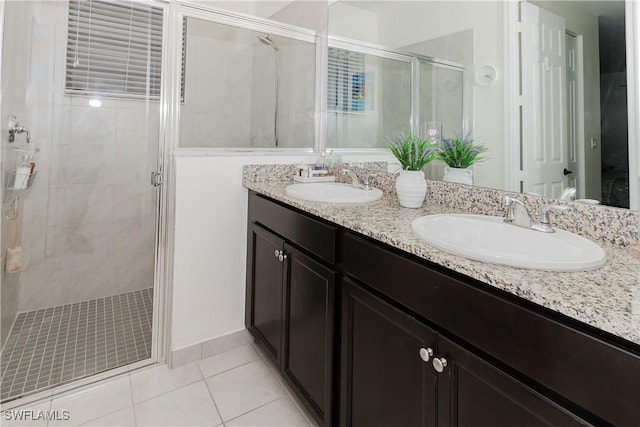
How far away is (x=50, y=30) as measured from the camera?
1.99 metres

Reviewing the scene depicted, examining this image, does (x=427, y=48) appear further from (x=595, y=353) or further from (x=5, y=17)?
(x=5, y=17)

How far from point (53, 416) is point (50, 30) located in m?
1.98

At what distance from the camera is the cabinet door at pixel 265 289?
1570mm

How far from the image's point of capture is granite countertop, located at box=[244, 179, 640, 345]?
529 millimetres

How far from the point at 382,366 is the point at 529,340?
46 centimetres

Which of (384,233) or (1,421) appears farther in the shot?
(1,421)

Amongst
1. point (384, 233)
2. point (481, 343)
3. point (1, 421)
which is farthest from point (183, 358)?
point (481, 343)

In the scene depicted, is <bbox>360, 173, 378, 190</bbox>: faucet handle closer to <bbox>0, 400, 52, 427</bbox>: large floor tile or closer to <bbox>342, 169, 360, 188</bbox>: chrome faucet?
<bbox>342, 169, 360, 188</bbox>: chrome faucet

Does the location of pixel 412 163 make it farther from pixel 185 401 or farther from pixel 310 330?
pixel 185 401

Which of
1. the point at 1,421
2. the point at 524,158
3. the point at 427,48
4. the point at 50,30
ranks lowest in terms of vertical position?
the point at 1,421

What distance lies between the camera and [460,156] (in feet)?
4.48

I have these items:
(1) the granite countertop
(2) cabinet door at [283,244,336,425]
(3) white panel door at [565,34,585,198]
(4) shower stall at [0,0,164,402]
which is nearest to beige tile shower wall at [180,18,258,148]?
(4) shower stall at [0,0,164,402]

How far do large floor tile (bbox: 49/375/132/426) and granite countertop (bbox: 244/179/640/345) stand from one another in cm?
133

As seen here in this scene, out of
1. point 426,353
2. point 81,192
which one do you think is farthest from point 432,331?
point 81,192
